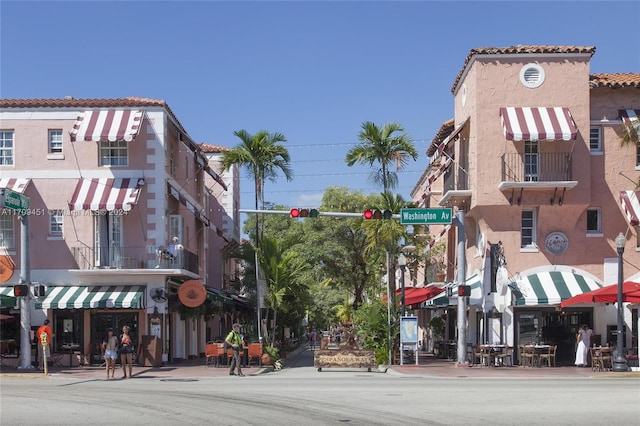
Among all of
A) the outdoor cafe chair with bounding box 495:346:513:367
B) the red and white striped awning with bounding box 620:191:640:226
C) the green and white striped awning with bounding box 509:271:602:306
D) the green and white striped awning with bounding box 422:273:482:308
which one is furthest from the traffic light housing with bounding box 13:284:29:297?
the red and white striped awning with bounding box 620:191:640:226

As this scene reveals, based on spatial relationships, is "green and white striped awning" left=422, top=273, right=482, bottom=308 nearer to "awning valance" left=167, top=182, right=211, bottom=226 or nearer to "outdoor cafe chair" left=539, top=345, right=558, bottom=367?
"outdoor cafe chair" left=539, top=345, right=558, bottom=367

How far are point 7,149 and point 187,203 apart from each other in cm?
861

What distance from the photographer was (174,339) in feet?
120

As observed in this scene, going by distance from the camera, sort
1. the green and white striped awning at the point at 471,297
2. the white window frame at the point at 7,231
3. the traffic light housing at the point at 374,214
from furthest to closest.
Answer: the white window frame at the point at 7,231 → the green and white striped awning at the point at 471,297 → the traffic light housing at the point at 374,214

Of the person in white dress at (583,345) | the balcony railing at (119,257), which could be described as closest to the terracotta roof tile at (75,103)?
the balcony railing at (119,257)

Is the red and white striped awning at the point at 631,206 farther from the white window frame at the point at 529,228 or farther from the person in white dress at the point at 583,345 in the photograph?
the person in white dress at the point at 583,345

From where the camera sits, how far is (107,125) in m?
32.3

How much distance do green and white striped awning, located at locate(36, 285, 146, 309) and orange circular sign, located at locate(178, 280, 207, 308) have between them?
5.12 ft

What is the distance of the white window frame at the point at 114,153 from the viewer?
33.8m

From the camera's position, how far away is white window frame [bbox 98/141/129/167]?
33781 millimetres

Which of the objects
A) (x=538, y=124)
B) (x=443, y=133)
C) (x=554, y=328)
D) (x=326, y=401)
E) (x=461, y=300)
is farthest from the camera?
(x=443, y=133)

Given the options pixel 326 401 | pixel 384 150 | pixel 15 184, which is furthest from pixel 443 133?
pixel 326 401

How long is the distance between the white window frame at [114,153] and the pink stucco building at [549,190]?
1402cm

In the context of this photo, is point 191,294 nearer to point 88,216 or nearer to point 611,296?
point 88,216
